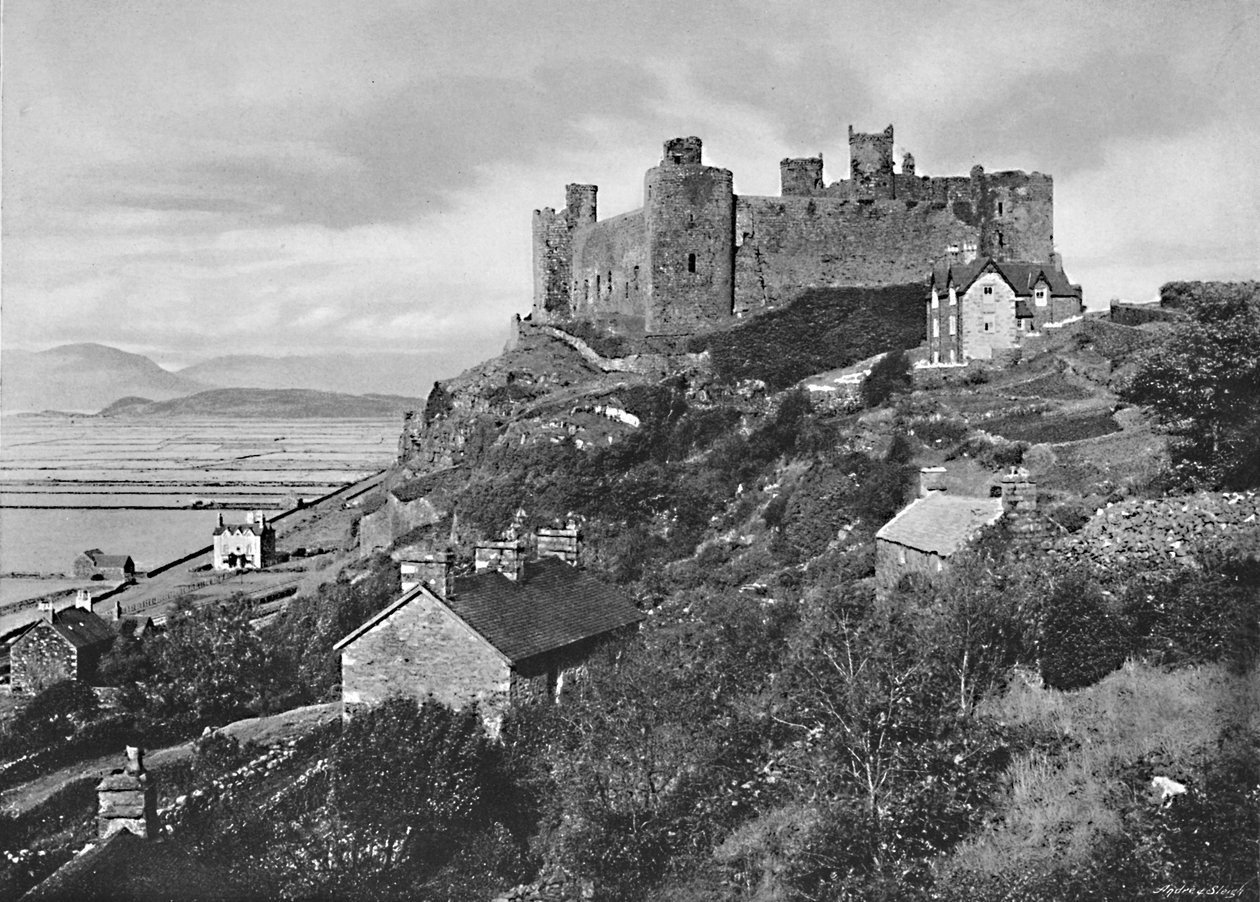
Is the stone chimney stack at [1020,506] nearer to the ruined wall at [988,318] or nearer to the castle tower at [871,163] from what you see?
the ruined wall at [988,318]

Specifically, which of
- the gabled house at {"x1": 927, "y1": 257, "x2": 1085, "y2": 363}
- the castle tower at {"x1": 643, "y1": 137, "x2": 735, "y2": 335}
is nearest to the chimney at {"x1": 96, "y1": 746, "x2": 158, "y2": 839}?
the gabled house at {"x1": 927, "y1": 257, "x2": 1085, "y2": 363}

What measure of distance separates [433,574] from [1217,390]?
12068 mm

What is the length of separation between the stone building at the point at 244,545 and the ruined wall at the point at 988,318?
22.8 meters

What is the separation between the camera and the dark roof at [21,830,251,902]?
12898 millimetres

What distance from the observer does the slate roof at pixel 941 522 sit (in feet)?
58.5

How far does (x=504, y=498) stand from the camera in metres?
30.9

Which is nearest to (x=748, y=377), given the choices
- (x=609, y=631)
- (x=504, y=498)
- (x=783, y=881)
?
(x=504, y=498)

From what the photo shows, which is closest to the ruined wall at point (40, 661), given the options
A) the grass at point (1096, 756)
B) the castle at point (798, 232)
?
the grass at point (1096, 756)

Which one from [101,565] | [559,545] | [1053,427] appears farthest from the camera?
[101,565]

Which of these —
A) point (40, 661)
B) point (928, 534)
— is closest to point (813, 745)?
point (928, 534)

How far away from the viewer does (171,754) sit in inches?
715

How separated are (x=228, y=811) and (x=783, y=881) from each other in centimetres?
795

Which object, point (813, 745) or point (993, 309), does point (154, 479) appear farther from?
point (813, 745)

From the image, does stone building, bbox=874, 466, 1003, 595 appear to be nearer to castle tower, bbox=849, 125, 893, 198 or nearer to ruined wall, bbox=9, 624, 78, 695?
ruined wall, bbox=9, 624, 78, 695
